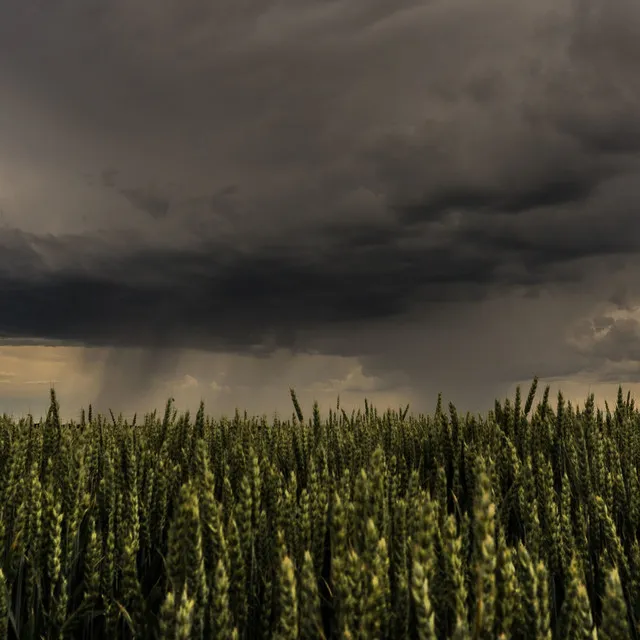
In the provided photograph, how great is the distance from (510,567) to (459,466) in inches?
138

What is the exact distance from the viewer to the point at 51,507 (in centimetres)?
298

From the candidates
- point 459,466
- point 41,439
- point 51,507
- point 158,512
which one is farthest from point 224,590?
point 41,439

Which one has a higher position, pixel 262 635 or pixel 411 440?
pixel 411 440

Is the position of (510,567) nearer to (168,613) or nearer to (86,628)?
(168,613)

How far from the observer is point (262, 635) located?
255cm

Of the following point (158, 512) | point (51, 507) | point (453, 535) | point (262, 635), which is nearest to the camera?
point (453, 535)

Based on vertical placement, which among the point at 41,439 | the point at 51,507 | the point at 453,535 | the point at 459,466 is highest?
the point at 41,439

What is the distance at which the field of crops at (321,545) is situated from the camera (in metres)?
1.74

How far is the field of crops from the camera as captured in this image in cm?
174

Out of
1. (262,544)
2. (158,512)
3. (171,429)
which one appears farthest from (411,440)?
A: (262,544)

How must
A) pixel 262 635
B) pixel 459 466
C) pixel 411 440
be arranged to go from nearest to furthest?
1. pixel 262 635
2. pixel 459 466
3. pixel 411 440

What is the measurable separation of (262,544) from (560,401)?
389 centimetres

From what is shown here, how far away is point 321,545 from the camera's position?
8.82 ft

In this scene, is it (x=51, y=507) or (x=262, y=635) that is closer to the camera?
(x=262, y=635)
